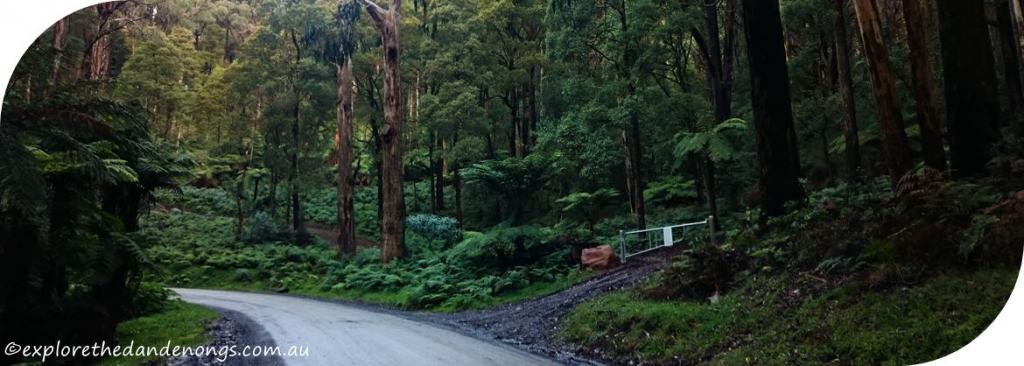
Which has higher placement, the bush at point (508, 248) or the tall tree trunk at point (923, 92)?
the tall tree trunk at point (923, 92)

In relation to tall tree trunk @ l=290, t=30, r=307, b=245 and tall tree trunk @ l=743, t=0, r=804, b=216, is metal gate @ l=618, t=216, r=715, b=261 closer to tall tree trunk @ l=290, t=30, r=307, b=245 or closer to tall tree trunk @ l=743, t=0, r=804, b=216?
tall tree trunk @ l=743, t=0, r=804, b=216

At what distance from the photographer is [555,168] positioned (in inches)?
626

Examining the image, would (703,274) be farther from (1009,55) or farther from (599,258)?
(599,258)

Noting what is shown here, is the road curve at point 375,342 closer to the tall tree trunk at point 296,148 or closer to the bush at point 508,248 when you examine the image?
the bush at point 508,248

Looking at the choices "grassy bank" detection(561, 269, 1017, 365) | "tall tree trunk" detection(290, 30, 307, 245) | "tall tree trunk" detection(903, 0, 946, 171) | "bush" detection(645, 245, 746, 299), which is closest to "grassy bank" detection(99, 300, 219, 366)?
"grassy bank" detection(561, 269, 1017, 365)

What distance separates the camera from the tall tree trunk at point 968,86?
4.22 m

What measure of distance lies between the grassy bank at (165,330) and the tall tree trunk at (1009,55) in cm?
778

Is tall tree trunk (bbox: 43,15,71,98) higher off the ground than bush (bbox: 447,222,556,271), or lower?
higher

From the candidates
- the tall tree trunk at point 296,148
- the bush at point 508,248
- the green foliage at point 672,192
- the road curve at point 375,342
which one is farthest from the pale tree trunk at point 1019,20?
the tall tree trunk at point 296,148

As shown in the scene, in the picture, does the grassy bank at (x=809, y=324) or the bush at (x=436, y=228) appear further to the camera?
the bush at (x=436, y=228)

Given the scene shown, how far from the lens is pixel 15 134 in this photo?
364 cm

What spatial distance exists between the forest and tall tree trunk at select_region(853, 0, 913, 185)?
2 cm

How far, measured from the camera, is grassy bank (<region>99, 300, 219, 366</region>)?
4.66 meters

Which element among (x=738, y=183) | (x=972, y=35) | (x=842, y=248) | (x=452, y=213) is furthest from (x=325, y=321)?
(x=452, y=213)
